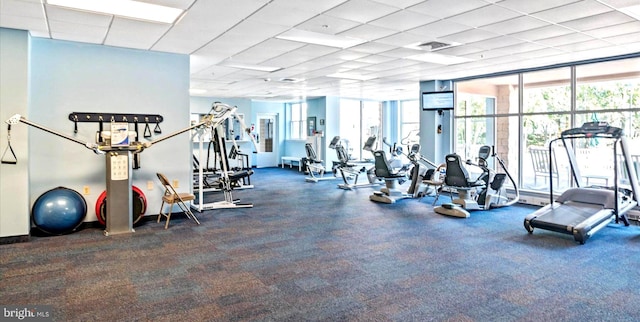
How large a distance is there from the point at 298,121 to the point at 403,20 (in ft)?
36.7

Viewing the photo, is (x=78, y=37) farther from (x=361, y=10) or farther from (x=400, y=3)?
(x=400, y=3)

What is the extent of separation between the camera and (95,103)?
586 centimetres

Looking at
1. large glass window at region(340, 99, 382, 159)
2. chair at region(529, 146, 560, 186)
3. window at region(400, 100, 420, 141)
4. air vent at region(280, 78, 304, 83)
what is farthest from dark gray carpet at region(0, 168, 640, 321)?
window at region(400, 100, 420, 141)

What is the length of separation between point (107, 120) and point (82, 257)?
88.4 inches

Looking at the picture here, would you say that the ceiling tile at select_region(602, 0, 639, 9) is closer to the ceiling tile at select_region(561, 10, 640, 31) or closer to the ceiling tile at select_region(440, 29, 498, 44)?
the ceiling tile at select_region(561, 10, 640, 31)

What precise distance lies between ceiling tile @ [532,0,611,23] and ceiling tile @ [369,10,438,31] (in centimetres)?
115

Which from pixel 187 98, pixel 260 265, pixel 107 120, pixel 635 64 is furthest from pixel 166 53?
pixel 635 64

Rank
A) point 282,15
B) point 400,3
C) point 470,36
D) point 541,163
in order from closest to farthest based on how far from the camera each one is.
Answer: point 400,3, point 282,15, point 470,36, point 541,163

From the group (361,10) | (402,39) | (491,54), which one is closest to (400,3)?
(361,10)

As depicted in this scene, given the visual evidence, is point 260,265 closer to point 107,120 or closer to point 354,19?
point 354,19

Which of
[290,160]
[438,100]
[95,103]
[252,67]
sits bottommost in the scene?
[290,160]

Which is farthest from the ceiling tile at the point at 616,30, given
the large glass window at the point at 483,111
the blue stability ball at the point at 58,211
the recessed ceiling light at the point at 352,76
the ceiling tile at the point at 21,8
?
the blue stability ball at the point at 58,211

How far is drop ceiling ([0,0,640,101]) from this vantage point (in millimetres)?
4172

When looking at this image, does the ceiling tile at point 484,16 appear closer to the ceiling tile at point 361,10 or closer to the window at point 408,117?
the ceiling tile at point 361,10
